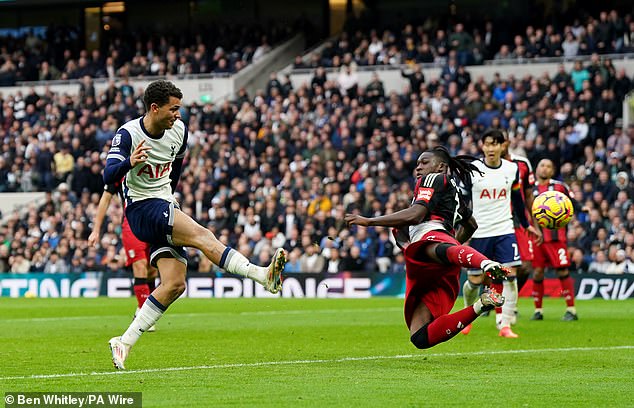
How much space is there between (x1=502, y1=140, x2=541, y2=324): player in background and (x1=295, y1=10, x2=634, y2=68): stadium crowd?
55.2 ft

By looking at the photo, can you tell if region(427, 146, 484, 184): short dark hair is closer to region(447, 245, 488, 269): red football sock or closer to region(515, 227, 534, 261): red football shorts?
region(447, 245, 488, 269): red football sock

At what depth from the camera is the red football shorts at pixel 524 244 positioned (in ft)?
56.9

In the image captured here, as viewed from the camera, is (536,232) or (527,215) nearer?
(536,232)

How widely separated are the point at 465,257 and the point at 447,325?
2.10 feet

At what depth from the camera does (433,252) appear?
1102 centimetres

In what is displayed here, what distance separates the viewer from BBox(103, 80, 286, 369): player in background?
10406mm

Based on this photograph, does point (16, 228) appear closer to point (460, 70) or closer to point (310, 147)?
point (310, 147)

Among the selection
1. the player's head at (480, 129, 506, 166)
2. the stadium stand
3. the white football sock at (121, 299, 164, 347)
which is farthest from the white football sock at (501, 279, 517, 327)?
the stadium stand

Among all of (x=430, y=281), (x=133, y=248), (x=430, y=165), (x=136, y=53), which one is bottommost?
(x=133, y=248)

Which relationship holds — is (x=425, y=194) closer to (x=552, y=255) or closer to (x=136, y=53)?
(x=552, y=255)

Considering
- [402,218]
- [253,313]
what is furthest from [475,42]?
[402,218]

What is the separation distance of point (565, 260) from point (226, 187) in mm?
15512

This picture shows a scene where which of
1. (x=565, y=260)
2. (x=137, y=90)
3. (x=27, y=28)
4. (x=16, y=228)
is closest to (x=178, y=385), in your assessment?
(x=565, y=260)

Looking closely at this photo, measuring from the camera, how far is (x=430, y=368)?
432 inches
